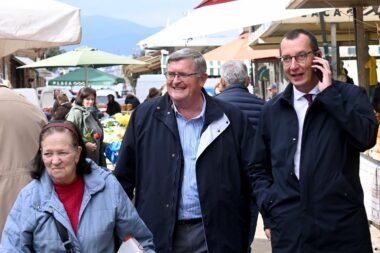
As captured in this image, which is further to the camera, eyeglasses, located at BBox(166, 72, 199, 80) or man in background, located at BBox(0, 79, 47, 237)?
man in background, located at BBox(0, 79, 47, 237)

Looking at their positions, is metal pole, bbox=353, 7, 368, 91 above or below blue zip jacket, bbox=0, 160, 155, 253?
above

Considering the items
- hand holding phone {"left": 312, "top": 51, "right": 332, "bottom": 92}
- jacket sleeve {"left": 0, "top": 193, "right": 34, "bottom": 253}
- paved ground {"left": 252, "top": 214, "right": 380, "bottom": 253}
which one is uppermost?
hand holding phone {"left": 312, "top": 51, "right": 332, "bottom": 92}

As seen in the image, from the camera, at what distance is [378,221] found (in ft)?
26.1

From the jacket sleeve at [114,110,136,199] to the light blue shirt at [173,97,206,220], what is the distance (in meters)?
0.30

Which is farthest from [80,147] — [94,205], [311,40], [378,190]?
[378,190]

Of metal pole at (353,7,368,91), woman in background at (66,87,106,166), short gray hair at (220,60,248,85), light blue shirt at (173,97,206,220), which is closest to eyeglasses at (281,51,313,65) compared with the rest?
light blue shirt at (173,97,206,220)

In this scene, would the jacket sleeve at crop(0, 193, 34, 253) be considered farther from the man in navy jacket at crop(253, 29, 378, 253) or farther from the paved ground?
the paved ground

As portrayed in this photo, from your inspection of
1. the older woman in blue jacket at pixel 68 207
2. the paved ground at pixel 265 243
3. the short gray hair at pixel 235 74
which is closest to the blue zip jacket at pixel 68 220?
the older woman in blue jacket at pixel 68 207

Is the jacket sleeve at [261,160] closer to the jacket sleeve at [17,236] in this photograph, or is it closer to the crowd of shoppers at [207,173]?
the crowd of shoppers at [207,173]

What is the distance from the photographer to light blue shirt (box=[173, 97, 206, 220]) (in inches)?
174

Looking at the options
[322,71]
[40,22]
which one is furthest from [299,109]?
[40,22]

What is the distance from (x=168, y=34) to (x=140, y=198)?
4716mm

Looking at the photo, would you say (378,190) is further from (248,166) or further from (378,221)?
(248,166)

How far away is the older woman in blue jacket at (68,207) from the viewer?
3.39 meters
